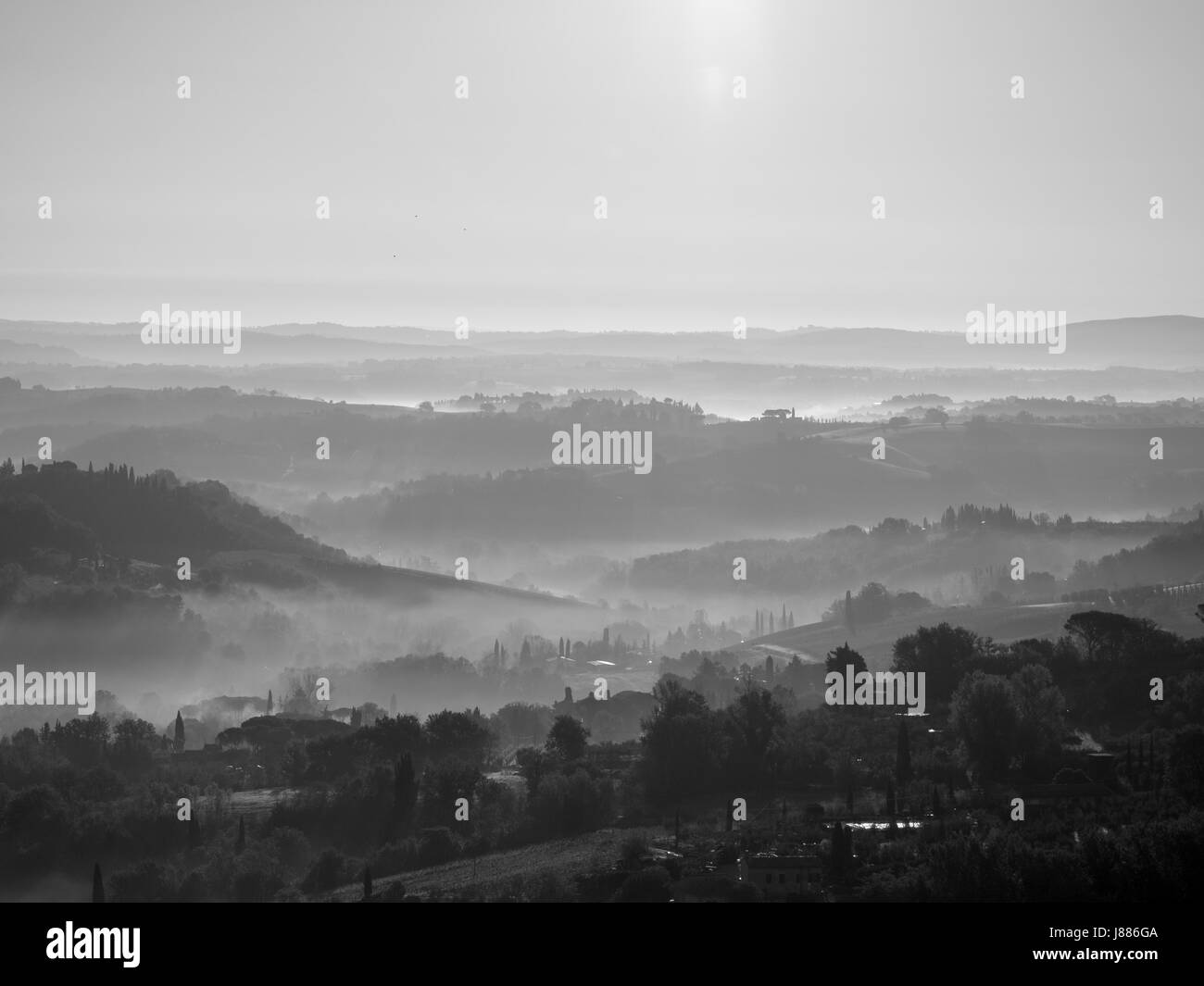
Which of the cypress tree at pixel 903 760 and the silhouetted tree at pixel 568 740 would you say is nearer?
the cypress tree at pixel 903 760

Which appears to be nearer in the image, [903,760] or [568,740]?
[903,760]

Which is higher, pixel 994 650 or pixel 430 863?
pixel 994 650

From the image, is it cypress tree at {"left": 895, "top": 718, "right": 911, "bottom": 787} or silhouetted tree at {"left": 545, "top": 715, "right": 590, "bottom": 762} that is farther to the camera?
silhouetted tree at {"left": 545, "top": 715, "right": 590, "bottom": 762}

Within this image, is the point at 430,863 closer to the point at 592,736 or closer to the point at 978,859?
the point at 978,859

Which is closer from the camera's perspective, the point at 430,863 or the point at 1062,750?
the point at 430,863

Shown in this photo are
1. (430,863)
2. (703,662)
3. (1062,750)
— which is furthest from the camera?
(703,662)
